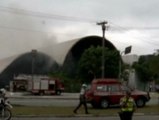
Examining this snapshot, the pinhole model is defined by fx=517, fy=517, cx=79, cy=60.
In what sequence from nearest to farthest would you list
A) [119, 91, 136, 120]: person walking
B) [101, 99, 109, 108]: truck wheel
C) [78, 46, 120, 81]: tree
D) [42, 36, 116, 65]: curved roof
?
[119, 91, 136, 120]: person walking < [101, 99, 109, 108]: truck wheel < [78, 46, 120, 81]: tree < [42, 36, 116, 65]: curved roof

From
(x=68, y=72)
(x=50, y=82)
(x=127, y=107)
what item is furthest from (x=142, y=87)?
(x=127, y=107)

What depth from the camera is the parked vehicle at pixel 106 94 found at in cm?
3609

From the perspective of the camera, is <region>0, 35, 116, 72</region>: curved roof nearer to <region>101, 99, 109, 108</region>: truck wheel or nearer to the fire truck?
the fire truck

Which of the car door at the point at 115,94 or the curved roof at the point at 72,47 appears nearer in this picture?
the car door at the point at 115,94

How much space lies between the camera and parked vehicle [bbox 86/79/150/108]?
36.1 meters

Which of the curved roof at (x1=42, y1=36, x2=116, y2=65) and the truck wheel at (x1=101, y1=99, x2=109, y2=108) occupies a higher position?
the curved roof at (x1=42, y1=36, x2=116, y2=65)

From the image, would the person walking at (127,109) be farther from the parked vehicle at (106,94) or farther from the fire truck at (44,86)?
the fire truck at (44,86)

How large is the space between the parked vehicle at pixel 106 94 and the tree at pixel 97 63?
6746 cm

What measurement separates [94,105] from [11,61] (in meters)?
79.7

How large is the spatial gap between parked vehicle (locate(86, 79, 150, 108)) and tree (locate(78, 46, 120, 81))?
221 feet

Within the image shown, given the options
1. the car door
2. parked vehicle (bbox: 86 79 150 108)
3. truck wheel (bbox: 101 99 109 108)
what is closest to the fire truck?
parked vehicle (bbox: 86 79 150 108)

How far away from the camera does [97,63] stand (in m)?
107

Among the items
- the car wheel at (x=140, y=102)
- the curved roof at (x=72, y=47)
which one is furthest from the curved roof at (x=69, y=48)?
the car wheel at (x=140, y=102)

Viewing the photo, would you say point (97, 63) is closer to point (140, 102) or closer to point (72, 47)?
point (72, 47)
